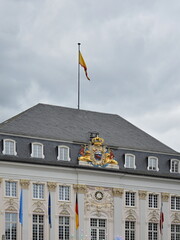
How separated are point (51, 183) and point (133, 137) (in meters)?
12.2

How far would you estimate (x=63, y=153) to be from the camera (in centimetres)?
7425

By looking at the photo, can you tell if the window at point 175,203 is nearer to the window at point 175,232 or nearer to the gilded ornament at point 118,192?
the window at point 175,232

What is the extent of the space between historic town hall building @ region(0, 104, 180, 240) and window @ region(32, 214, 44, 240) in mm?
88

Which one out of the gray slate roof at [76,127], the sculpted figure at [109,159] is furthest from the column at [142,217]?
the gray slate roof at [76,127]

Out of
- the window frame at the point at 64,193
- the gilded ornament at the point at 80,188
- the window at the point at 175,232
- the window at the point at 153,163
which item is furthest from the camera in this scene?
the window at the point at 175,232

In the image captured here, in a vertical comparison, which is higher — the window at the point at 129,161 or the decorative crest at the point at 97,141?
the decorative crest at the point at 97,141

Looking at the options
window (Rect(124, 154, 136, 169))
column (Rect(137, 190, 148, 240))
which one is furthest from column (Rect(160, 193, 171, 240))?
window (Rect(124, 154, 136, 169))

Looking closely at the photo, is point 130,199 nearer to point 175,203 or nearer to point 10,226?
point 175,203

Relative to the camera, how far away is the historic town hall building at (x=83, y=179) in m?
71.2

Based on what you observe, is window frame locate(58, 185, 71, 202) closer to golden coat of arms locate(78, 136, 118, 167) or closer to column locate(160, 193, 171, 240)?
golden coat of arms locate(78, 136, 118, 167)

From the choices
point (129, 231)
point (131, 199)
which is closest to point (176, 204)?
point (131, 199)

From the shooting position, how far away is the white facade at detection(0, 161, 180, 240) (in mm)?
71125

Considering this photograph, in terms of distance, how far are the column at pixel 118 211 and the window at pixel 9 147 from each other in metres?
11.1

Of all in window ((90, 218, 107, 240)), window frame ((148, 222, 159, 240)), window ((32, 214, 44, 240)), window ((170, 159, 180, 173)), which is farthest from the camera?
window ((170, 159, 180, 173))
